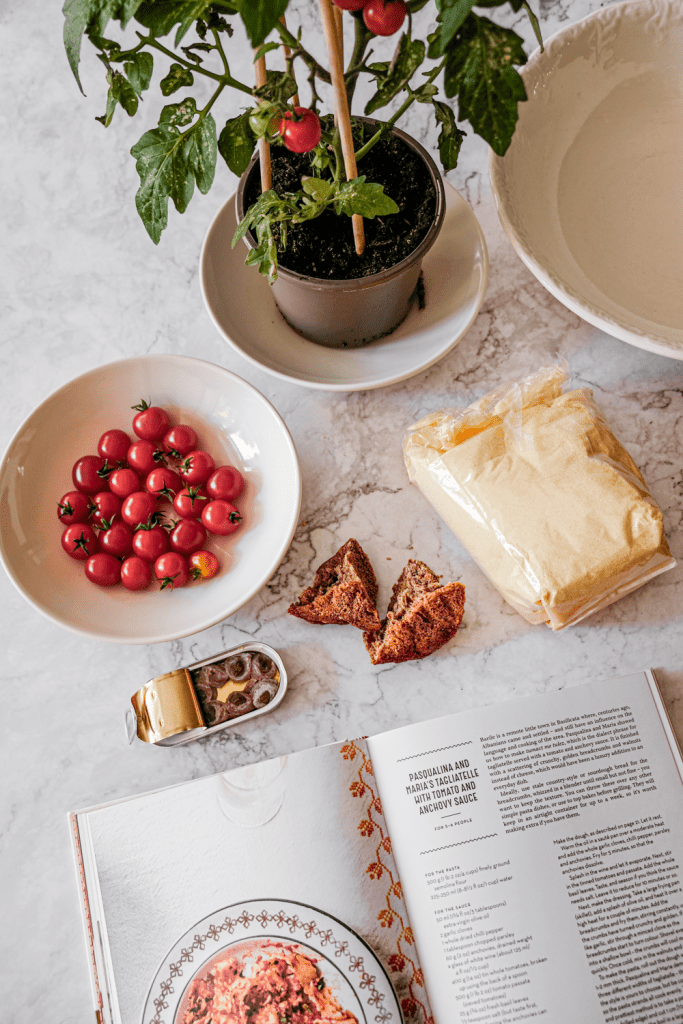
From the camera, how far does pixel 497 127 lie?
54cm

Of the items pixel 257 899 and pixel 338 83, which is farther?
pixel 257 899

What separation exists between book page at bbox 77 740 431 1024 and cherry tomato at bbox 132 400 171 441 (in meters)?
0.40

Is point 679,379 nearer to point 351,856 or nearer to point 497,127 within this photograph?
point 497,127

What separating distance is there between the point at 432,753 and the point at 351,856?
0.14 m

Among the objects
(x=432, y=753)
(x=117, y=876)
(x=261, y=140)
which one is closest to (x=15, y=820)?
(x=117, y=876)

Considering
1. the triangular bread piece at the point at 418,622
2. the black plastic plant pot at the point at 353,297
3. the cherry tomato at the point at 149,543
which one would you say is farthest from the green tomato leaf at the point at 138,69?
the triangular bread piece at the point at 418,622

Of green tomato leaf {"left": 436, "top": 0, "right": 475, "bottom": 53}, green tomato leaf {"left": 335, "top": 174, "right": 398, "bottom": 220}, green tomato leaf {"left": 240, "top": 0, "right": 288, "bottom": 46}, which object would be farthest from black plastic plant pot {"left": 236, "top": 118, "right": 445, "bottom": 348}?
green tomato leaf {"left": 240, "top": 0, "right": 288, "bottom": 46}

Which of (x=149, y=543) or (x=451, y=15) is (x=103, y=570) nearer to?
(x=149, y=543)

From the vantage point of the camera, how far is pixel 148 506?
881 millimetres

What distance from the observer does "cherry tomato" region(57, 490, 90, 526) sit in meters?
0.87

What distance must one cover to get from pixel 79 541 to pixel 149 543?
0.25 feet

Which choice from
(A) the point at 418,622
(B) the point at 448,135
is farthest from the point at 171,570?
(B) the point at 448,135

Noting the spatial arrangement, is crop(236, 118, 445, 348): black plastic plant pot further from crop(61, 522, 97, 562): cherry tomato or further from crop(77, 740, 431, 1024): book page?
crop(77, 740, 431, 1024): book page

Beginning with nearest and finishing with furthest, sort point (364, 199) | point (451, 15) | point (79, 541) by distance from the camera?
point (451, 15), point (364, 199), point (79, 541)
